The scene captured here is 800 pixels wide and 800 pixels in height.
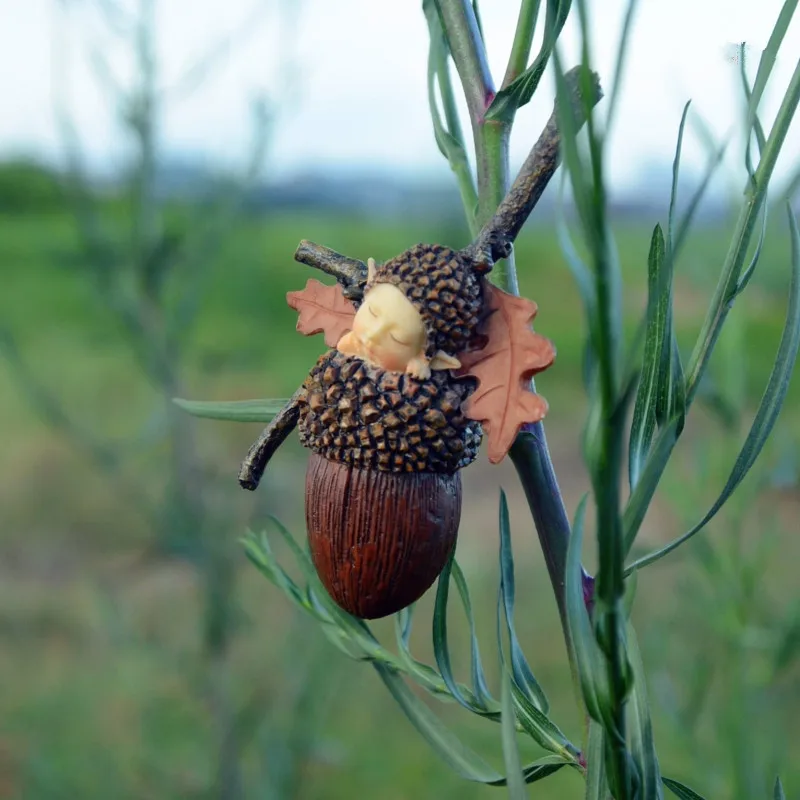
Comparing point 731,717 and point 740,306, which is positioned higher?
point 740,306

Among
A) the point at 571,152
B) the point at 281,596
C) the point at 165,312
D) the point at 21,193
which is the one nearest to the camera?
the point at 571,152

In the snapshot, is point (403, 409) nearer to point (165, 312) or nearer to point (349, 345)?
point (349, 345)

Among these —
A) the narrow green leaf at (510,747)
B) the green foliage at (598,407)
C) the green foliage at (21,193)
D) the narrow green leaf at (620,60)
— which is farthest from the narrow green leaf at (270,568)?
the green foliage at (21,193)

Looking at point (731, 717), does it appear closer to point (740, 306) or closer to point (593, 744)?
point (740, 306)

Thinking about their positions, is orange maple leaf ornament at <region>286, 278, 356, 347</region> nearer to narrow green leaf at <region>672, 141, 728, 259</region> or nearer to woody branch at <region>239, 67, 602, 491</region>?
woody branch at <region>239, 67, 602, 491</region>

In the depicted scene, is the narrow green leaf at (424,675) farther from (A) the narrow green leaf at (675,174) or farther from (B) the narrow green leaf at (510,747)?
(A) the narrow green leaf at (675,174)

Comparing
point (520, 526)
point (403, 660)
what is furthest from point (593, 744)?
point (520, 526)

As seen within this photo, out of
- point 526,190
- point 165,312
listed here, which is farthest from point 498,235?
point 165,312
